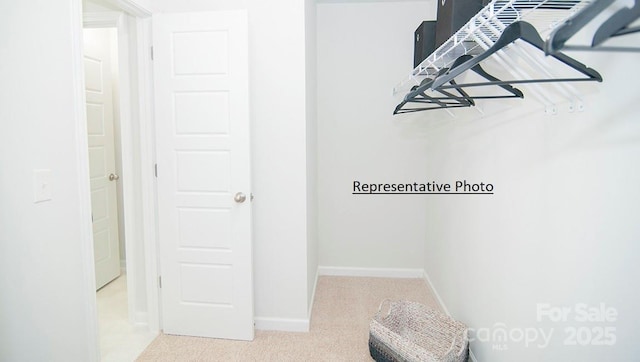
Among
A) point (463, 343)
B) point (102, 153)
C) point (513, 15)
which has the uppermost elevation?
point (513, 15)

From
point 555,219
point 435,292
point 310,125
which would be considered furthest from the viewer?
point 435,292

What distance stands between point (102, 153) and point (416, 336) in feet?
10.6

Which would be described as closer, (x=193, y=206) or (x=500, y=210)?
(x=500, y=210)

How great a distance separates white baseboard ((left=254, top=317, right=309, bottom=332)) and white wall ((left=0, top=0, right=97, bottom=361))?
1094 mm

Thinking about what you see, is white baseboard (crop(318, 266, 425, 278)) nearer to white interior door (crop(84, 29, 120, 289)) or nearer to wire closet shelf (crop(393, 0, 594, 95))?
white interior door (crop(84, 29, 120, 289))

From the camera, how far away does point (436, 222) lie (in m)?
3.03

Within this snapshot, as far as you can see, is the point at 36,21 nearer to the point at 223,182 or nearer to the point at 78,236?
the point at 78,236

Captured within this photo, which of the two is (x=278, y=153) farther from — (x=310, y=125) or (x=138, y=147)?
(x=138, y=147)

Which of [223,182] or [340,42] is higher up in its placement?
[340,42]

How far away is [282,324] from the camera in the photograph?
249 centimetres

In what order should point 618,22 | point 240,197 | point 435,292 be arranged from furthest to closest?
point 435,292 → point 240,197 → point 618,22

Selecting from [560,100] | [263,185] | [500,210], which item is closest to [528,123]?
[560,100]

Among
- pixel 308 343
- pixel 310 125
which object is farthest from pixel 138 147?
pixel 308 343

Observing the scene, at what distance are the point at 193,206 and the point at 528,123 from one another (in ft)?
6.56
